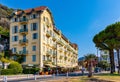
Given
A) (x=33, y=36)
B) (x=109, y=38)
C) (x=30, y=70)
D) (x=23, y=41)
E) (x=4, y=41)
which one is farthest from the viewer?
(x=4, y=41)

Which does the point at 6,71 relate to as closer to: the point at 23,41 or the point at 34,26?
the point at 23,41

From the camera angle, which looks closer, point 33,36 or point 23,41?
point 33,36

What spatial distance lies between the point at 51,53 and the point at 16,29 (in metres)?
13.8

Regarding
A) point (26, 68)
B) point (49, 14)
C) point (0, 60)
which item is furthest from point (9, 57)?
point (49, 14)

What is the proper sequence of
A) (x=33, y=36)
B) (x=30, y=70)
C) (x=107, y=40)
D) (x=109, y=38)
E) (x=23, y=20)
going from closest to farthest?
1. (x=107, y=40)
2. (x=109, y=38)
3. (x=30, y=70)
4. (x=33, y=36)
5. (x=23, y=20)

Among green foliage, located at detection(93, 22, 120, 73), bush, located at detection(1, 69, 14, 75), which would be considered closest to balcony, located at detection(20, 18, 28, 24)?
bush, located at detection(1, 69, 14, 75)

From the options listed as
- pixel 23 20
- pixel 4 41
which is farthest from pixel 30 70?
pixel 4 41

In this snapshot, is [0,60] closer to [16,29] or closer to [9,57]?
[9,57]

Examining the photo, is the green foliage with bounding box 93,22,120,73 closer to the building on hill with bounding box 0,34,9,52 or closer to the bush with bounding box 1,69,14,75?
the bush with bounding box 1,69,14,75

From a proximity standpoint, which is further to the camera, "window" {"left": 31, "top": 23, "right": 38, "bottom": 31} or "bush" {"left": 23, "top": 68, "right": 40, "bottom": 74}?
"window" {"left": 31, "top": 23, "right": 38, "bottom": 31}

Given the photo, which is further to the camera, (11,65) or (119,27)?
(11,65)

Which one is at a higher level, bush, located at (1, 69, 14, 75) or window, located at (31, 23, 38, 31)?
window, located at (31, 23, 38, 31)

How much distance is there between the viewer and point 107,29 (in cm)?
5872

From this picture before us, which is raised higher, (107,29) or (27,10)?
(27,10)
